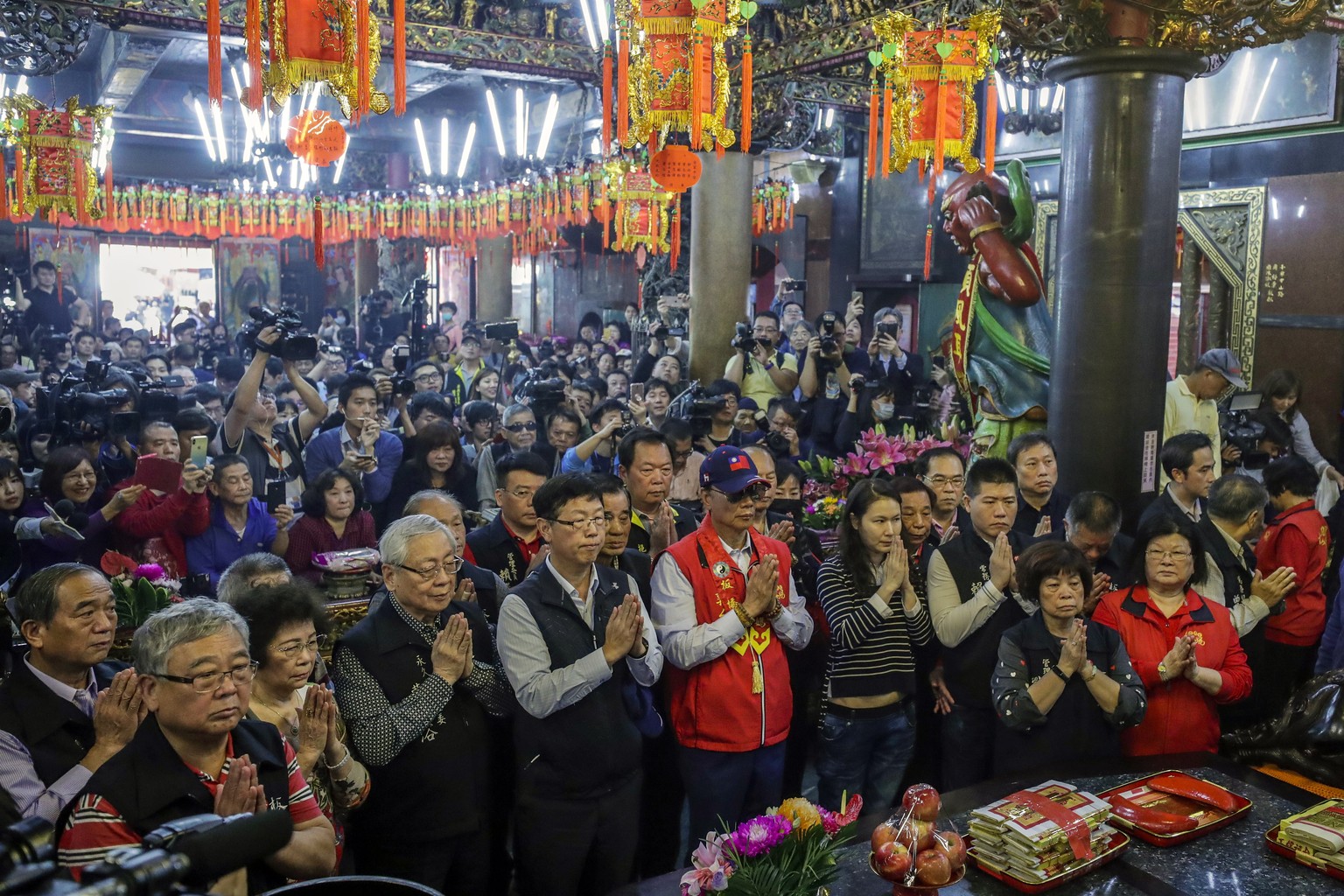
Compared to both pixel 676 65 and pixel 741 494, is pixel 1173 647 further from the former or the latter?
pixel 676 65

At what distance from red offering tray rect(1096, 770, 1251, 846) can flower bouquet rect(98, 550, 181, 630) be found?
8.21 ft

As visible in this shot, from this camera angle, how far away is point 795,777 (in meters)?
3.71

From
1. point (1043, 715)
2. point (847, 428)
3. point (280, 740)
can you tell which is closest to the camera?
point (280, 740)

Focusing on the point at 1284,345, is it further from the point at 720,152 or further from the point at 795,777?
the point at 795,777

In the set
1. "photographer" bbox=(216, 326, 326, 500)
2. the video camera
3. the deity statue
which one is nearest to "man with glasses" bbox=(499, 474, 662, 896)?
"photographer" bbox=(216, 326, 326, 500)

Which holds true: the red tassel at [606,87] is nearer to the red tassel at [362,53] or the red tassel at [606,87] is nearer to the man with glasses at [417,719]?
the red tassel at [362,53]

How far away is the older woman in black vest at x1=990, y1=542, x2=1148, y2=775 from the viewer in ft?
9.32

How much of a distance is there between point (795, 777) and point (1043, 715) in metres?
1.09

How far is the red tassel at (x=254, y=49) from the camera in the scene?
3947 mm

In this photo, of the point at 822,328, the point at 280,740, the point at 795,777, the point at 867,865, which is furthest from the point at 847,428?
the point at 280,740

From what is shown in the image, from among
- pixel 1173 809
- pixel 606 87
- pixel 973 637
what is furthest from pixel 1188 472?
pixel 606 87

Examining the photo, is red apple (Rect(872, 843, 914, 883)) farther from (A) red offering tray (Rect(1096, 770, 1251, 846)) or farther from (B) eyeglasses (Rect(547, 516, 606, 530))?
(B) eyeglasses (Rect(547, 516, 606, 530))

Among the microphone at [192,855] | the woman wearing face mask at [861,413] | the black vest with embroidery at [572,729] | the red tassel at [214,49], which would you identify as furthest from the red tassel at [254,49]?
the microphone at [192,855]

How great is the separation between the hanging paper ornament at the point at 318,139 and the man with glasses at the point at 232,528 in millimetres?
3967
